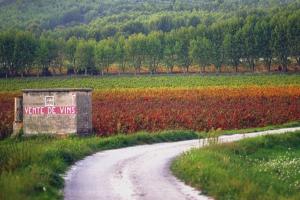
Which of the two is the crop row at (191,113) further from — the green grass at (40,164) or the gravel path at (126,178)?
the gravel path at (126,178)

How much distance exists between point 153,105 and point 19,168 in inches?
1399

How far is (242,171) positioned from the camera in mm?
20219

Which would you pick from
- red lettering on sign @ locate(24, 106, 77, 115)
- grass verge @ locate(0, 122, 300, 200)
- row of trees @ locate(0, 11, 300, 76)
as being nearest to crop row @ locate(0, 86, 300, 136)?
red lettering on sign @ locate(24, 106, 77, 115)

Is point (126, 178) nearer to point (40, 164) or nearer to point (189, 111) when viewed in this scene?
point (40, 164)

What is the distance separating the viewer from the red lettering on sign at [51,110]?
114 feet

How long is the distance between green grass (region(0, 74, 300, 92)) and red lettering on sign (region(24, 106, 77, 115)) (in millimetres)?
55058

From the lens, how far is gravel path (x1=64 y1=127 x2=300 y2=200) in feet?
58.8

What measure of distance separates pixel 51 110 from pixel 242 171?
1723 centimetres

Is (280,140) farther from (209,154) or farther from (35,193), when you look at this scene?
(35,193)

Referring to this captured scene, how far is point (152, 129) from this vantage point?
41.7m

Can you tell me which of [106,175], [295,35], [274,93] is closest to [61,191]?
[106,175]

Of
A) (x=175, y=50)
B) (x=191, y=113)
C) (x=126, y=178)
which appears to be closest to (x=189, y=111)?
(x=191, y=113)

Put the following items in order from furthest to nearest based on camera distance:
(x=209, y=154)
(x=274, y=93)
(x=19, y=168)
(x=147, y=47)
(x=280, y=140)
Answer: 1. (x=147, y=47)
2. (x=274, y=93)
3. (x=280, y=140)
4. (x=209, y=154)
5. (x=19, y=168)

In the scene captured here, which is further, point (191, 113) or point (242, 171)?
point (191, 113)
